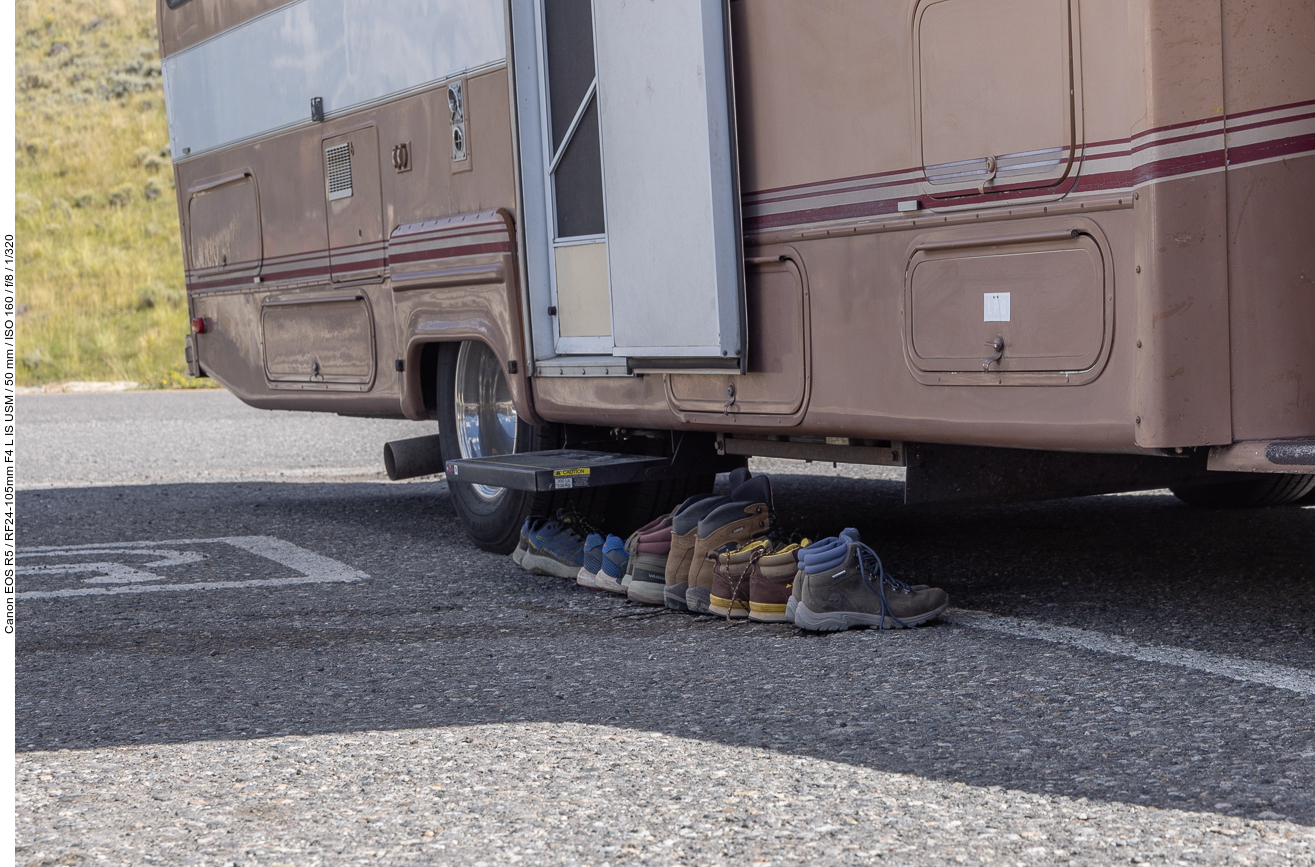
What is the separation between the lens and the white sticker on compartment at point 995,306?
4230 mm

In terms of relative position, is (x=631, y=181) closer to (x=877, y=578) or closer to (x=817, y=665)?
(x=877, y=578)

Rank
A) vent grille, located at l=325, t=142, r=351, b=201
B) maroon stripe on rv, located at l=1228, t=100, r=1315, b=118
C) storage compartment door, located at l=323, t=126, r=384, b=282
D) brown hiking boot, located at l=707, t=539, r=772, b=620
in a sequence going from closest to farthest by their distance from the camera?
maroon stripe on rv, located at l=1228, t=100, r=1315, b=118 < brown hiking boot, located at l=707, t=539, r=772, b=620 < storage compartment door, located at l=323, t=126, r=384, b=282 < vent grille, located at l=325, t=142, r=351, b=201

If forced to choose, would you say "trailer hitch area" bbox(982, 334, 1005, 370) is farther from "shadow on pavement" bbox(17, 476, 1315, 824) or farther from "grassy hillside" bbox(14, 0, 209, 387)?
"grassy hillside" bbox(14, 0, 209, 387)

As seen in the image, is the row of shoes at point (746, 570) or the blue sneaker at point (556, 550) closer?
the row of shoes at point (746, 570)

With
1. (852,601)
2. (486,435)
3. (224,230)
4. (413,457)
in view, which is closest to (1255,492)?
(852,601)

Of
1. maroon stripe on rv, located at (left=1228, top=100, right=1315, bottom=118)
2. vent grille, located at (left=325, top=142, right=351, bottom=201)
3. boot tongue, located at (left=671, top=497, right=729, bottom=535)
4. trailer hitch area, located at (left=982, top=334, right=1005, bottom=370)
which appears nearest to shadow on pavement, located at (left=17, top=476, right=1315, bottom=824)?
boot tongue, located at (left=671, top=497, right=729, bottom=535)

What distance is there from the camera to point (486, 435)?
7.02m

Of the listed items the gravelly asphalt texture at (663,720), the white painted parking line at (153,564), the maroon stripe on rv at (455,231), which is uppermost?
the maroon stripe on rv at (455,231)

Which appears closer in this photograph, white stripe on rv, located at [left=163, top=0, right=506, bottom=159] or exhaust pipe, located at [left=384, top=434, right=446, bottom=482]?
white stripe on rv, located at [left=163, top=0, right=506, bottom=159]

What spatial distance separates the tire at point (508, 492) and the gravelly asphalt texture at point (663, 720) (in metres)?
0.40

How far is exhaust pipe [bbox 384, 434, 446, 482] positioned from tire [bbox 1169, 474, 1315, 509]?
140 inches

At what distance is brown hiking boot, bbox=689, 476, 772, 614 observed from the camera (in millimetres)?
5137

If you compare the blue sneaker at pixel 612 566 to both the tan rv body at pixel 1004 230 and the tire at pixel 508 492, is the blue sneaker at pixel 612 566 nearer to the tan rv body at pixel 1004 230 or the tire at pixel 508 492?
the tan rv body at pixel 1004 230

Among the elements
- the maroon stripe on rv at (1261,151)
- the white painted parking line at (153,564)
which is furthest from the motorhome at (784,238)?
the white painted parking line at (153,564)
